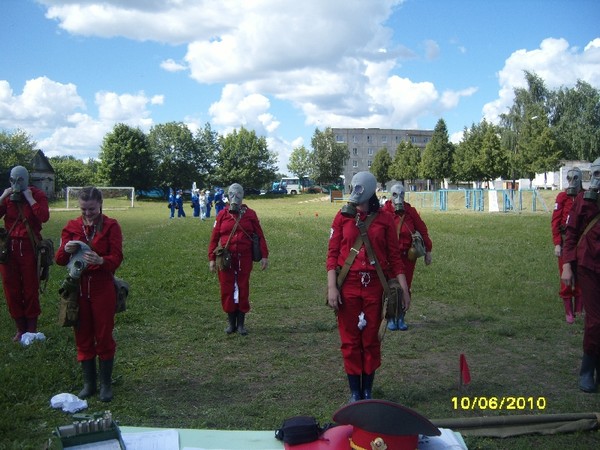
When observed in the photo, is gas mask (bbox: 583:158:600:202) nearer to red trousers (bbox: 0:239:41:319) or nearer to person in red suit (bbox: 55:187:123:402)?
person in red suit (bbox: 55:187:123:402)

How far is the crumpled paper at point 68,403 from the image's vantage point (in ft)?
18.7

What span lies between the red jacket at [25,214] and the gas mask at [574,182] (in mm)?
7802

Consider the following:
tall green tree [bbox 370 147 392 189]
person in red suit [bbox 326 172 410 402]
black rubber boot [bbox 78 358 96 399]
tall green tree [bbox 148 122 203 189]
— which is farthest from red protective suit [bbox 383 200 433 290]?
tall green tree [bbox 370 147 392 189]

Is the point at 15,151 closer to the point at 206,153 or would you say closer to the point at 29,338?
the point at 206,153

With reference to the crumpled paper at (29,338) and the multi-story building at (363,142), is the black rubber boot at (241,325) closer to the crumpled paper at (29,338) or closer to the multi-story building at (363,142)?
the crumpled paper at (29,338)

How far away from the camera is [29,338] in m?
8.02

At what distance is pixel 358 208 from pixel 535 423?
2575mm

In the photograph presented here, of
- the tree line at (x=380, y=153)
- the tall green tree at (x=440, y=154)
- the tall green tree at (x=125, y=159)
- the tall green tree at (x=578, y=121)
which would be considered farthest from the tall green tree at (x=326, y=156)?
the tall green tree at (x=578, y=121)

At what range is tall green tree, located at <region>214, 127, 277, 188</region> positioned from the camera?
9788 cm

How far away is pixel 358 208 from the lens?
5.77 m

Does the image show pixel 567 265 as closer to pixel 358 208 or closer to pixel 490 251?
pixel 358 208

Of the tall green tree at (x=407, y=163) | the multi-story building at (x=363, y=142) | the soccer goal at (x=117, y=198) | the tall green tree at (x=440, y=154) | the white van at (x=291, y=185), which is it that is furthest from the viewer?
the multi-story building at (x=363, y=142)

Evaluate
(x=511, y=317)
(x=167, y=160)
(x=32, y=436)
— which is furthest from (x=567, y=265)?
(x=167, y=160)
